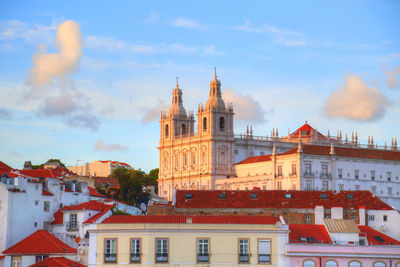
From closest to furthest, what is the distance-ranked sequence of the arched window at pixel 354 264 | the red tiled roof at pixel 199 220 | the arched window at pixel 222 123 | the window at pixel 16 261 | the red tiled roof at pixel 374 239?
the arched window at pixel 354 264, the red tiled roof at pixel 199 220, the red tiled roof at pixel 374 239, the window at pixel 16 261, the arched window at pixel 222 123

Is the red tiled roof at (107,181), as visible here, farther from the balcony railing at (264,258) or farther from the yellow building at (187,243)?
the balcony railing at (264,258)

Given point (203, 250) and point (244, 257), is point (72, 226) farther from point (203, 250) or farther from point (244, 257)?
point (244, 257)

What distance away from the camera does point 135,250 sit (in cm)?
6325

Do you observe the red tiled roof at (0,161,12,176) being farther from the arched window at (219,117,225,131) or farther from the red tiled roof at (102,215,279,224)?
the arched window at (219,117,225,131)

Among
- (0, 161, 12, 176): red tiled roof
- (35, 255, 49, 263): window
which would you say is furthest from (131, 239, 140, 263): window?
(0, 161, 12, 176): red tiled roof

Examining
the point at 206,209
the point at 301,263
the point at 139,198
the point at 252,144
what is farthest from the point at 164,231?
the point at 252,144

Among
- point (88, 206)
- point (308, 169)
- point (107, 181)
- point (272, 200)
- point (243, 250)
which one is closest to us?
point (243, 250)

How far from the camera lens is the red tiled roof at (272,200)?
9675 cm

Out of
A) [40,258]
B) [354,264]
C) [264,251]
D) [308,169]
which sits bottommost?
[354,264]

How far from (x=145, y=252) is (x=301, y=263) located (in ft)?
35.2

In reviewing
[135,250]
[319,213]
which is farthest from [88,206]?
[135,250]

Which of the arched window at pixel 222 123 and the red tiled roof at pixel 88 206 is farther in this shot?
the arched window at pixel 222 123

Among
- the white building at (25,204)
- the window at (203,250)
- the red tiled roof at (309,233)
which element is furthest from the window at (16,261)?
the red tiled roof at (309,233)

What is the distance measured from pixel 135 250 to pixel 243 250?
7301mm
